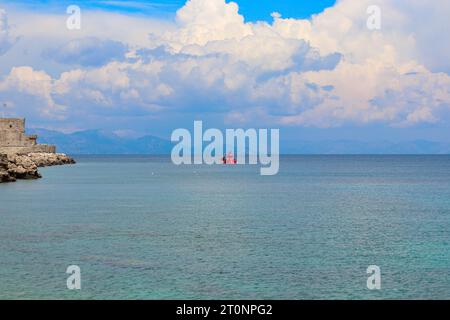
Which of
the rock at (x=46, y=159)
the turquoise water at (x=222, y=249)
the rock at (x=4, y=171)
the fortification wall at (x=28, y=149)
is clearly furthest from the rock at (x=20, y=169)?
the rock at (x=46, y=159)

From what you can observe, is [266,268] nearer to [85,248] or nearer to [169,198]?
[85,248]

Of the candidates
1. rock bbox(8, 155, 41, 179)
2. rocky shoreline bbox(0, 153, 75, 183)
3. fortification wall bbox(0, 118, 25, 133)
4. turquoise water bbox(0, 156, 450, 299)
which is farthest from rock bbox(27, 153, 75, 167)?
turquoise water bbox(0, 156, 450, 299)

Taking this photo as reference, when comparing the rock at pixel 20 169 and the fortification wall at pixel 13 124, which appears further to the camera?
the fortification wall at pixel 13 124

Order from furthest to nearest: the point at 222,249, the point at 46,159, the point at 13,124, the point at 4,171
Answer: the point at 46,159, the point at 13,124, the point at 4,171, the point at 222,249

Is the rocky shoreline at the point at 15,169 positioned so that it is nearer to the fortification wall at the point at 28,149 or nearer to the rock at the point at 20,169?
the rock at the point at 20,169

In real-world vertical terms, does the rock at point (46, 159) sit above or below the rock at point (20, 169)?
above

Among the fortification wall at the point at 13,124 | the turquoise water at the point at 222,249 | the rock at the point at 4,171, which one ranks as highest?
the fortification wall at the point at 13,124

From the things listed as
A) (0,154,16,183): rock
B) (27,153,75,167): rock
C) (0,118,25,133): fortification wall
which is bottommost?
(0,154,16,183): rock

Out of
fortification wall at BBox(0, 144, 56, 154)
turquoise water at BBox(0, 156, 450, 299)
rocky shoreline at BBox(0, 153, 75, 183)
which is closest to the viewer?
turquoise water at BBox(0, 156, 450, 299)

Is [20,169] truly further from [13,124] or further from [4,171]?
[13,124]

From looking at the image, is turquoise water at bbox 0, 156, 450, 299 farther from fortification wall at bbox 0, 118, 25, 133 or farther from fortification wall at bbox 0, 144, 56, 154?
fortification wall at bbox 0, 118, 25, 133

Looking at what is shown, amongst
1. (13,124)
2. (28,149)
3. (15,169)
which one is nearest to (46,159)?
(28,149)

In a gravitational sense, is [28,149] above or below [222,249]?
above

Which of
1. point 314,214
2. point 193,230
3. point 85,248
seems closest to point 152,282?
point 85,248
